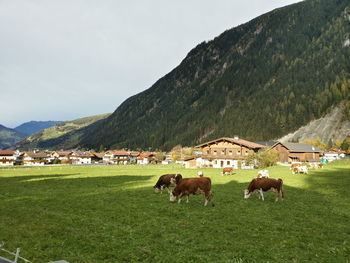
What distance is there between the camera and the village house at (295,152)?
11200 centimetres

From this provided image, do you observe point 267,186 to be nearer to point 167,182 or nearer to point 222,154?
point 167,182

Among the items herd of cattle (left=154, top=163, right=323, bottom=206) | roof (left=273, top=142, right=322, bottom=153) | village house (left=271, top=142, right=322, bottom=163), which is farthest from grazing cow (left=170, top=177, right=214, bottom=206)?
roof (left=273, top=142, right=322, bottom=153)

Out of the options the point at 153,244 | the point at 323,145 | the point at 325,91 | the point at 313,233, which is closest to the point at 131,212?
the point at 153,244

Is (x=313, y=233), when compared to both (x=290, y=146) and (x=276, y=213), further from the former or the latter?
(x=290, y=146)

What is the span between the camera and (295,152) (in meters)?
115

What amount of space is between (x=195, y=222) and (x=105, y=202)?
9.71 m

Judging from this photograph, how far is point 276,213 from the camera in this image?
58.2 ft

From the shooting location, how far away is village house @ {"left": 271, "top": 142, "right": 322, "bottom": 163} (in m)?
112

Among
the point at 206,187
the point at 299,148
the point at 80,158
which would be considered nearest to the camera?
the point at 206,187

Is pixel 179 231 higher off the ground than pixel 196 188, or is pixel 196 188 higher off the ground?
pixel 196 188

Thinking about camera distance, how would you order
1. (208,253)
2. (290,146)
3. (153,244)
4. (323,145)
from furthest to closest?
(323,145) < (290,146) < (153,244) < (208,253)

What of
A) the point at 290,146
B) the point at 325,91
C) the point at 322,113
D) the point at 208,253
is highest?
the point at 325,91

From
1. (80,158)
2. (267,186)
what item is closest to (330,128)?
(267,186)

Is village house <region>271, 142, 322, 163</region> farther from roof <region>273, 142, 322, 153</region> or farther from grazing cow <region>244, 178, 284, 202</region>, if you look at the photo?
grazing cow <region>244, 178, 284, 202</region>
